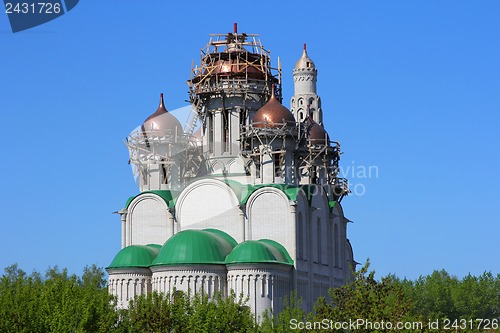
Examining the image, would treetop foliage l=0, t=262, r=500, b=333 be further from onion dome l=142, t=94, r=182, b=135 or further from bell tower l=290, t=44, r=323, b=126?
bell tower l=290, t=44, r=323, b=126

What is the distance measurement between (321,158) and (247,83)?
22.8 feet

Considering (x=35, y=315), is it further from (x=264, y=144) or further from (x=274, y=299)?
(x=264, y=144)

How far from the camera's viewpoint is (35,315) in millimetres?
39375

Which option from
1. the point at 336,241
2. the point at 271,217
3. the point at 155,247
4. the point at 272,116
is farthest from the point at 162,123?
Answer: the point at 336,241

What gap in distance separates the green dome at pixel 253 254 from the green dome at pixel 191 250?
2.78 ft

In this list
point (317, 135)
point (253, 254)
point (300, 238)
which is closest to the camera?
point (253, 254)

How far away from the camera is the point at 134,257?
5778 cm

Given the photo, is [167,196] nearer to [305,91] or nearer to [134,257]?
[134,257]

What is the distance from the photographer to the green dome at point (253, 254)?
54.6 m

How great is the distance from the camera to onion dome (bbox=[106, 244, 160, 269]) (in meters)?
57.6

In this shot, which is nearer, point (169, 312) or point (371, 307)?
point (371, 307)

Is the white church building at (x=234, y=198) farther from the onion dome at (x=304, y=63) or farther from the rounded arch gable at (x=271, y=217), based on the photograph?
the onion dome at (x=304, y=63)

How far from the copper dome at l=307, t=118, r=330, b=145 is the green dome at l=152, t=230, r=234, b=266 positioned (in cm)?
1213

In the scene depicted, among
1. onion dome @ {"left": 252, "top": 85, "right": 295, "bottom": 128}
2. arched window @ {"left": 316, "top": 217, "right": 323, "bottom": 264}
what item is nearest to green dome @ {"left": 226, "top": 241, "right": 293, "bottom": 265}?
arched window @ {"left": 316, "top": 217, "right": 323, "bottom": 264}
